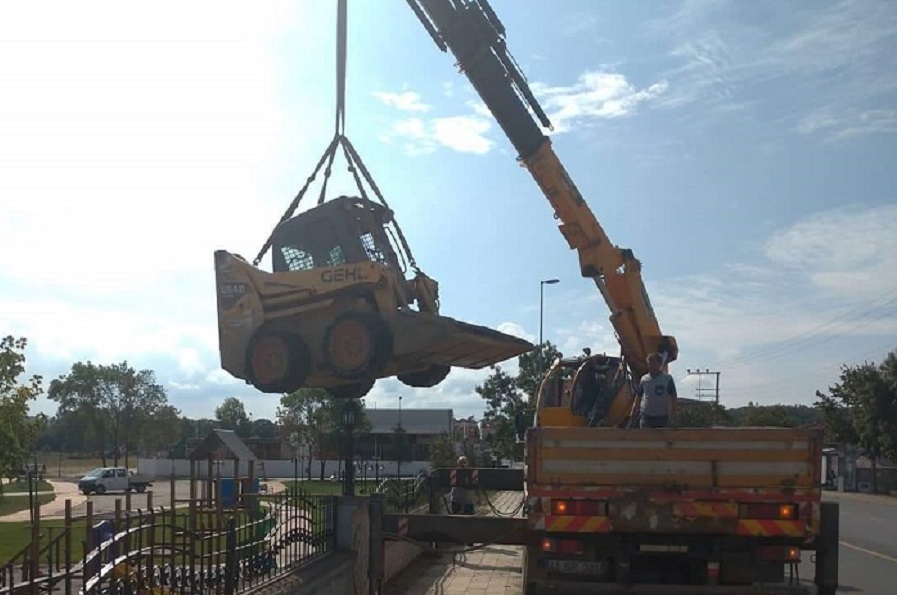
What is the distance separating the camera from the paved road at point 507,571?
597 inches

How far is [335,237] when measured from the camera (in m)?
14.5

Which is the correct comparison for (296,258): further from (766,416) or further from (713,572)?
(766,416)

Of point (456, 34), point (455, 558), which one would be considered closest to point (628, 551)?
point (456, 34)

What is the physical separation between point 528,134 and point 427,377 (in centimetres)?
417

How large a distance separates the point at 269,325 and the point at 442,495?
7319 mm

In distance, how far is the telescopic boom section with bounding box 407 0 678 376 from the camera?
613 inches

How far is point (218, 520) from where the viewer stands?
1043 centimetres

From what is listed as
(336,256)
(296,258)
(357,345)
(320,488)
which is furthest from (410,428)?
(357,345)

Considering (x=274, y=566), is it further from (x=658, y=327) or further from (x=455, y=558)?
(x=455, y=558)

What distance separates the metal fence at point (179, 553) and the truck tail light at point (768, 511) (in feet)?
13.9

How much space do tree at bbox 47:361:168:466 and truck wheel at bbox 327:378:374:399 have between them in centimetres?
6116

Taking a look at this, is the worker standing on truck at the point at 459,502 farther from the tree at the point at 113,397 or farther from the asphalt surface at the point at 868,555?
the tree at the point at 113,397

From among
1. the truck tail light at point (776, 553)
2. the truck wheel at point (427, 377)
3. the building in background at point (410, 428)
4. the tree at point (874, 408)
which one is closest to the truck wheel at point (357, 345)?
the truck wheel at point (427, 377)

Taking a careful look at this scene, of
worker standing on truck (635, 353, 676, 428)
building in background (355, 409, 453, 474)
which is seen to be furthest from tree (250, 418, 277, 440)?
worker standing on truck (635, 353, 676, 428)
